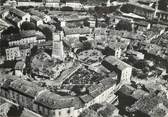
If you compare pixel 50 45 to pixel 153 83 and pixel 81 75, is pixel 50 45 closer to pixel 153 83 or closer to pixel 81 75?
pixel 81 75

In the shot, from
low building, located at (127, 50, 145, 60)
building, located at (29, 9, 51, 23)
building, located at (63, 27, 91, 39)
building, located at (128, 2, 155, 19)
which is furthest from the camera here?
building, located at (128, 2, 155, 19)

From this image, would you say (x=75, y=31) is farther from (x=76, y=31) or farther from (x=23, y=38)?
(x=23, y=38)

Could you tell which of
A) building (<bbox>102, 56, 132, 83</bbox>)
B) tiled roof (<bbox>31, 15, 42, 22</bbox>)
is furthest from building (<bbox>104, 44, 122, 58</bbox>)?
tiled roof (<bbox>31, 15, 42, 22</bbox>)

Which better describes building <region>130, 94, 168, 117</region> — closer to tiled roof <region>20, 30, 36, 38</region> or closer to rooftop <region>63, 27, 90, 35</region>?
rooftop <region>63, 27, 90, 35</region>

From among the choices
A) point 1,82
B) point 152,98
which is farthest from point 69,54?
point 152,98

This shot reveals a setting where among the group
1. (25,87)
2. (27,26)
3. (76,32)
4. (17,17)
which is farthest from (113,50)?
(17,17)

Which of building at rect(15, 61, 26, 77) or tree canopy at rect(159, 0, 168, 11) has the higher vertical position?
tree canopy at rect(159, 0, 168, 11)

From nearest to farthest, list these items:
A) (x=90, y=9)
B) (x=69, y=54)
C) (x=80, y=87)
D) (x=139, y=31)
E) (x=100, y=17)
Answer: (x=80, y=87) → (x=69, y=54) → (x=139, y=31) → (x=100, y=17) → (x=90, y=9)
